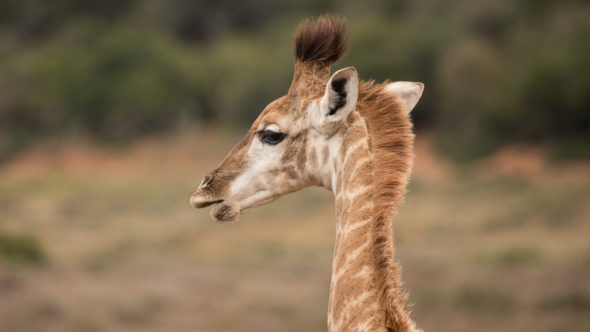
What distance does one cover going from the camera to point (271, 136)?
4961 mm

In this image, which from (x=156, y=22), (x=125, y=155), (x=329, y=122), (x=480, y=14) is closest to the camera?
(x=329, y=122)

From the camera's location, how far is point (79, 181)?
135ft

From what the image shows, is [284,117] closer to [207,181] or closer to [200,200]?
[207,181]

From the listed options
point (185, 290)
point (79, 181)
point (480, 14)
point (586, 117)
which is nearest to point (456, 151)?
point (586, 117)

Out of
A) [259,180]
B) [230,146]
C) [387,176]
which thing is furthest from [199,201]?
[230,146]

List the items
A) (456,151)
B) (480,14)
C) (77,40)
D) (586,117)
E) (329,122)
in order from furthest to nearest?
(77,40), (480,14), (456,151), (586,117), (329,122)

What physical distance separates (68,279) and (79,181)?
81.5 ft

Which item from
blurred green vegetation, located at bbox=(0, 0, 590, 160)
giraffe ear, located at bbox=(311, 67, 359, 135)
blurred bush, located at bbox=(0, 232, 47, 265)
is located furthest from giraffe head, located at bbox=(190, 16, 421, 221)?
blurred green vegetation, located at bbox=(0, 0, 590, 160)

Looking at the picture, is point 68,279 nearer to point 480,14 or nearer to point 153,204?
point 153,204

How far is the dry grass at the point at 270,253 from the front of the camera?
46.8ft

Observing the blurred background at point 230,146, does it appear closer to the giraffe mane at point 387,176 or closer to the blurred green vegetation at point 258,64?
the blurred green vegetation at point 258,64

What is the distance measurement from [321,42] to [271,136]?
0.68 m

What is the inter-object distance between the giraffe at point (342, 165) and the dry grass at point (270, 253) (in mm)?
8526

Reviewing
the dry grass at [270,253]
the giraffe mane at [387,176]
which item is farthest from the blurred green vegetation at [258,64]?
the giraffe mane at [387,176]
